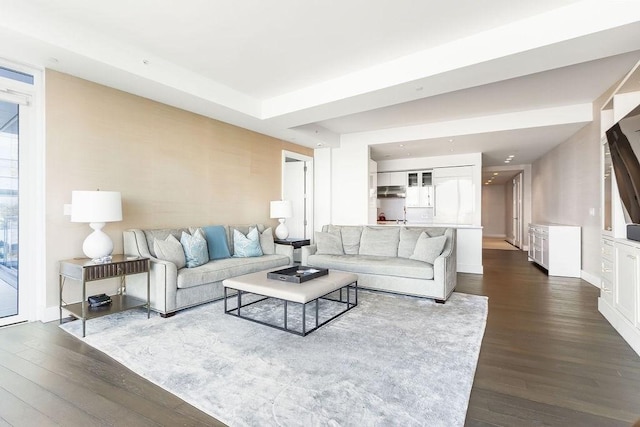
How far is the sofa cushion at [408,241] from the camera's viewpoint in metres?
4.66

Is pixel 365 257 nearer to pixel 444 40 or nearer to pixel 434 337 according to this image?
pixel 434 337

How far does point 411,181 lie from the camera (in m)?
8.43

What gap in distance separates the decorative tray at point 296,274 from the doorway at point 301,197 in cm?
350

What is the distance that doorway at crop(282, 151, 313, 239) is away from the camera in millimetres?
7238

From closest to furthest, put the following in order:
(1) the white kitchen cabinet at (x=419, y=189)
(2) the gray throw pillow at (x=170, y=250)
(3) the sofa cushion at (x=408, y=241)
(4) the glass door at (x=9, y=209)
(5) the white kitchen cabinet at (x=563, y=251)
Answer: (4) the glass door at (x=9, y=209) < (2) the gray throw pillow at (x=170, y=250) < (3) the sofa cushion at (x=408, y=241) < (5) the white kitchen cabinet at (x=563, y=251) < (1) the white kitchen cabinet at (x=419, y=189)

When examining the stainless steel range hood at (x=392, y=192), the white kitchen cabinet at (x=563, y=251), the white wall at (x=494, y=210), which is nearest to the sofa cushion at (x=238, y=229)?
the stainless steel range hood at (x=392, y=192)

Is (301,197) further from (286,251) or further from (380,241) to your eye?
(380,241)

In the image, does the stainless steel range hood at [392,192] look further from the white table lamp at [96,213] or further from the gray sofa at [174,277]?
the white table lamp at [96,213]

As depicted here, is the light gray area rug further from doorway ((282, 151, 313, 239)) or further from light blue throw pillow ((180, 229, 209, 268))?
A: doorway ((282, 151, 313, 239))

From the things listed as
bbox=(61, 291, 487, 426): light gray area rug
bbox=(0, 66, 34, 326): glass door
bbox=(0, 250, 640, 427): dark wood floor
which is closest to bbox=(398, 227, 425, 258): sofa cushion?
bbox=(61, 291, 487, 426): light gray area rug

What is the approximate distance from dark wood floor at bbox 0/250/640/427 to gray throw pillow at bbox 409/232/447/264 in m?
1.09

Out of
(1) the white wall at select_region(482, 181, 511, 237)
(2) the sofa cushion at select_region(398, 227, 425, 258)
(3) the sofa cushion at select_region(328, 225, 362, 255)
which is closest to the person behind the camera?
(2) the sofa cushion at select_region(398, 227, 425, 258)

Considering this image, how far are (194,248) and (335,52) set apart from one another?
283 cm

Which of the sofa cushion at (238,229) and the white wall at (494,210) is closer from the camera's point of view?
the sofa cushion at (238,229)
